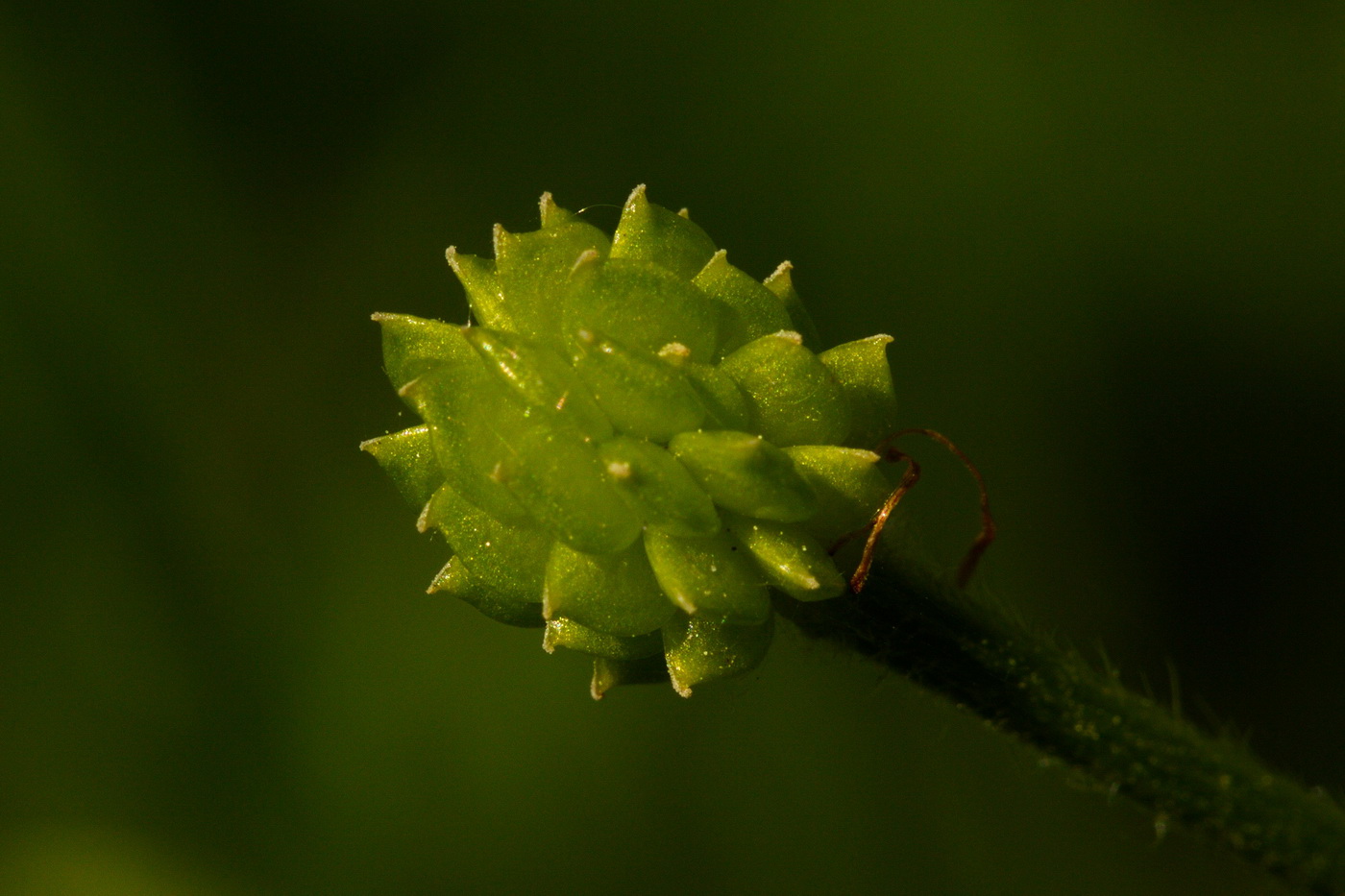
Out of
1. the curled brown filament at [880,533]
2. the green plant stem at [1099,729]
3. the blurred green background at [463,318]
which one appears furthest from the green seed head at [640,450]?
the blurred green background at [463,318]

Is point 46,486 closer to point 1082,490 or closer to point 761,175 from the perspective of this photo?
point 761,175

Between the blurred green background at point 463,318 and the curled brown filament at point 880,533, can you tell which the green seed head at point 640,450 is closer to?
the curled brown filament at point 880,533

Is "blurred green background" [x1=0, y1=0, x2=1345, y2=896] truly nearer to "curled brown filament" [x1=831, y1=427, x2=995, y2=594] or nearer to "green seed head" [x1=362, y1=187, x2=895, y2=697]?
"curled brown filament" [x1=831, y1=427, x2=995, y2=594]

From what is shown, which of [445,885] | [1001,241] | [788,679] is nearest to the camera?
[445,885]

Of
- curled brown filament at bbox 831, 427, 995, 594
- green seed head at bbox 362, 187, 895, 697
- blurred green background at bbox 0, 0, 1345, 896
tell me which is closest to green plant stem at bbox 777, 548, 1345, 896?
curled brown filament at bbox 831, 427, 995, 594

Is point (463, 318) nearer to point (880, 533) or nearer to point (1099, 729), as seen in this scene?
point (880, 533)

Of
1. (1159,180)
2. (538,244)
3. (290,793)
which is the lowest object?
(290,793)

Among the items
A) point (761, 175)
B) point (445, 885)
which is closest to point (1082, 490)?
point (761, 175)
